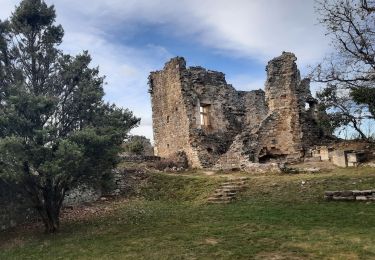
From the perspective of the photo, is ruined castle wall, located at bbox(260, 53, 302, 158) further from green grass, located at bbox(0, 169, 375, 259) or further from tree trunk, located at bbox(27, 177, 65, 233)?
tree trunk, located at bbox(27, 177, 65, 233)

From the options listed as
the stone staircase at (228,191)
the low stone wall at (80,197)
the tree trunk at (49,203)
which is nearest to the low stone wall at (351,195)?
the stone staircase at (228,191)

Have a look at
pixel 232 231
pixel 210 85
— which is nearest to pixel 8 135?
pixel 232 231

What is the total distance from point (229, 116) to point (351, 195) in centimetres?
1624

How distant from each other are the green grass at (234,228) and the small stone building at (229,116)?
630 cm

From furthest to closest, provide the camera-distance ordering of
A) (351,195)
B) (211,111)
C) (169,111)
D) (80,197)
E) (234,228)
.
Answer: (169,111) → (211,111) → (80,197) → (351,195) → (234,228)

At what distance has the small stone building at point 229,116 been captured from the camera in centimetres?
2723

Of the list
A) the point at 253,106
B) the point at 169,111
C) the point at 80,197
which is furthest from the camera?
the point at 253,106

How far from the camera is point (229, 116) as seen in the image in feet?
103

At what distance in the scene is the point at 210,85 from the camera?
3056cm

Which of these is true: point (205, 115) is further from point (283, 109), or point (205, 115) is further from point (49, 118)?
point (49, 118)

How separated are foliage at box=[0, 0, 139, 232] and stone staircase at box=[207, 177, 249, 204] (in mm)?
4396

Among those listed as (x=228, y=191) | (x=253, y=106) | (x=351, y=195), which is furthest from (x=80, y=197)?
(x=253, y=106)

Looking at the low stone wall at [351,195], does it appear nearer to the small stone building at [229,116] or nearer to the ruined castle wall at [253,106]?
the small stone building at [229,116]

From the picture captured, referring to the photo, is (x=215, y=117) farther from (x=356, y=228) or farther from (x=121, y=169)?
(x=356, y=228)
